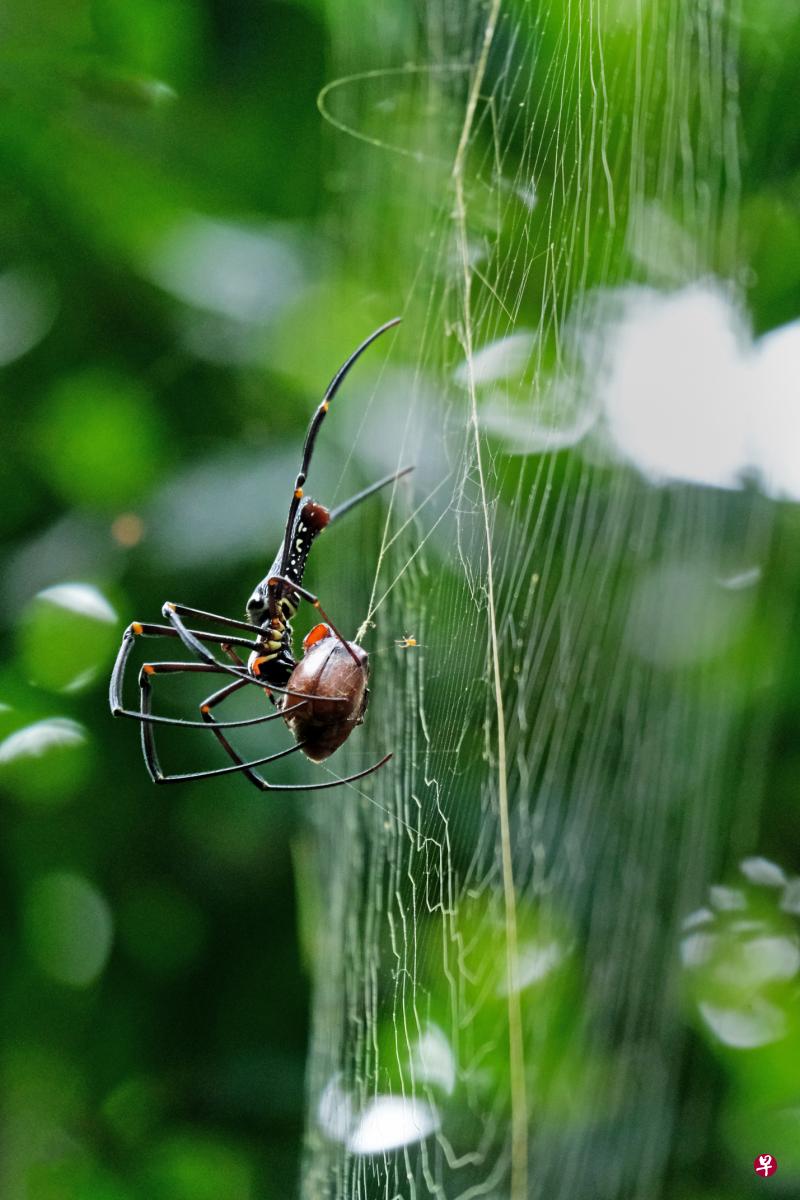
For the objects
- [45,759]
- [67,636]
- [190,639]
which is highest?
[190,639]

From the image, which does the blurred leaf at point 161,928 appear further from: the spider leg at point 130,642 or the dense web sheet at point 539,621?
the spider leg at point 130,642

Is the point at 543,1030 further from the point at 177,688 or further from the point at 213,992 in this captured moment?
the point at 177,688

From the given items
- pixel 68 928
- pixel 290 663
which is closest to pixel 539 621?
pixel 290 663

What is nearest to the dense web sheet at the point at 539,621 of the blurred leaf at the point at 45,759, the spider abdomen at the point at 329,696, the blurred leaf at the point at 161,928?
the spider abdomen at the point at 329,696

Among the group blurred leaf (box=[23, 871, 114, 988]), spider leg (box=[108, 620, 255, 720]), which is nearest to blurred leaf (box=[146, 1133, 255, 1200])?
blurred leaf (box=[23, 871, 114, 988])

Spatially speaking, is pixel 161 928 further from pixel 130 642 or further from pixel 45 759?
pixel 130 642

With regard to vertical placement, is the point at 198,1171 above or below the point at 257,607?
below

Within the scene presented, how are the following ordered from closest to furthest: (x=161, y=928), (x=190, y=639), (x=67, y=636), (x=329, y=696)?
1. (x=329, y=696)
2. (x=190, y=639)
3. (x=67, y=636)
4. (x=161, y=928)

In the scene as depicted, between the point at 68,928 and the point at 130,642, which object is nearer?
the point at 130,642
